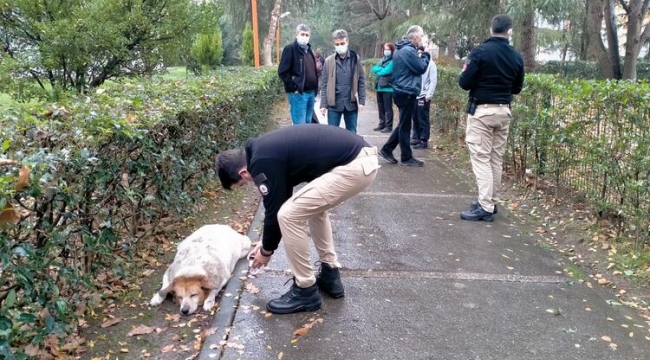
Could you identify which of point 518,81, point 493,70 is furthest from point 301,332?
point 518,81

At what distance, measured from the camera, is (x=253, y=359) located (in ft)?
10.8

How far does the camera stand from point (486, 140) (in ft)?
19.1

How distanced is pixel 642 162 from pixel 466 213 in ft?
6.27

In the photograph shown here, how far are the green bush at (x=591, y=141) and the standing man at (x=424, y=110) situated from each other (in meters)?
2.64

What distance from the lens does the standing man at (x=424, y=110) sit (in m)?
9.97

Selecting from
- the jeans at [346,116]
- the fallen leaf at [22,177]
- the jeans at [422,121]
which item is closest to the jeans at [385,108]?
the jeans at [422,121]

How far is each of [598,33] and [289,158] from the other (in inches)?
718

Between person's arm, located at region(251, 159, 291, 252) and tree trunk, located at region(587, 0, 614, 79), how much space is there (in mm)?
13844

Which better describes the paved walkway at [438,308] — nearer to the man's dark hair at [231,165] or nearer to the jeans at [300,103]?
the man's dark hair at [231,165]

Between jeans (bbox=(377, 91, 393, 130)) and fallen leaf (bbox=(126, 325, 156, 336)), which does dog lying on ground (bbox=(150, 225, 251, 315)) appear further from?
jeans (bbox=(377, 91, 393, 130))

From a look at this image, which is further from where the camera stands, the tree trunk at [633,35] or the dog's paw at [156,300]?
the tree trunk at [633,35]

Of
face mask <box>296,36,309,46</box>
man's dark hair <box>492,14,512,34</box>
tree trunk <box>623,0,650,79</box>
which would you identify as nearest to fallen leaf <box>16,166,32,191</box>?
man's dark hair <box>492,14,512,34</box>

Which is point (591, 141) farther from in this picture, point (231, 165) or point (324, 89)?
point (324, 89)

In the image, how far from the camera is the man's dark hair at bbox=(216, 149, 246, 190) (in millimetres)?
3443
